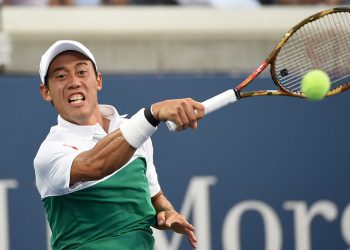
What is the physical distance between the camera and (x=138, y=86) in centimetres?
670

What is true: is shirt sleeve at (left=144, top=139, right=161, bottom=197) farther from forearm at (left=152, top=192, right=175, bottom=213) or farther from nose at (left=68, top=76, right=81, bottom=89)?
nose at (left=68, top=76, right=81, bottom=89)

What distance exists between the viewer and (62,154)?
4.22 metres

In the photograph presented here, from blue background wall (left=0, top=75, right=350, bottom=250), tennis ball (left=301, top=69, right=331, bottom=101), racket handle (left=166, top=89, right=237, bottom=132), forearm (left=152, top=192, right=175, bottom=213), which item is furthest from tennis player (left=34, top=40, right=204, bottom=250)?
blue background wall (left=0, top=75, right=350, bottom=250)

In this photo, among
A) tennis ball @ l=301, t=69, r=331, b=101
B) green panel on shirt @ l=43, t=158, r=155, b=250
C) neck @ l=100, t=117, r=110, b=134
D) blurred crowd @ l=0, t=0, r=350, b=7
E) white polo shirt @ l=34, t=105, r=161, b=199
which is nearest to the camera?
tennis ball @ l=301, t=69, r=331, b=101

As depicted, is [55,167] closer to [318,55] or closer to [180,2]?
[318,55]

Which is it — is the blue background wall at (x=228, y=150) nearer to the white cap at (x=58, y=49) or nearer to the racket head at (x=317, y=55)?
the racket head at (x=317, y=55)

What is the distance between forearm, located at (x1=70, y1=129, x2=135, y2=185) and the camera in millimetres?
3975

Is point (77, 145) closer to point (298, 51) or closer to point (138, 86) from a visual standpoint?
point (298, 51)

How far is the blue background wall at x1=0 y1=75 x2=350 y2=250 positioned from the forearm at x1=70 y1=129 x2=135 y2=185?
8.31 feet

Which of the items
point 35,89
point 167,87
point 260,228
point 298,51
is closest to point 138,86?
point 167,87

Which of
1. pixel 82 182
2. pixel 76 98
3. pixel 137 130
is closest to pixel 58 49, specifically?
pixel 76 98

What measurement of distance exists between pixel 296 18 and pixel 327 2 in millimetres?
574

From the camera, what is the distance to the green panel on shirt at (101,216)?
4.35 meters

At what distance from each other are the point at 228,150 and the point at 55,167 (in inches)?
108
